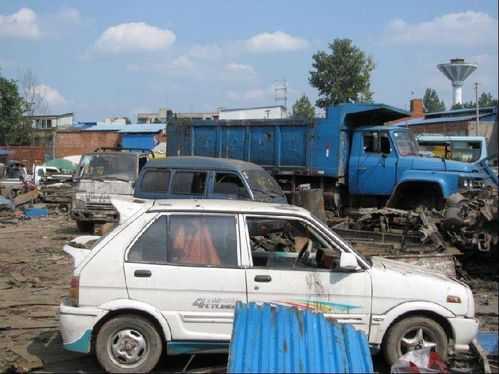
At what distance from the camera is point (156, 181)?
11.0m

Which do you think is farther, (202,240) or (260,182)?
(260,182)

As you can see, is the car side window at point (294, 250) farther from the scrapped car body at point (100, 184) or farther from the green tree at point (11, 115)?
the green tree at point (11, 115)

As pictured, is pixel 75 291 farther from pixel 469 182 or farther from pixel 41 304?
pixel 469 182

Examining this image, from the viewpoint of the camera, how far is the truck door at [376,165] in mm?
13516

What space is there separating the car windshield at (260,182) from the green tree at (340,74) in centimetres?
3003

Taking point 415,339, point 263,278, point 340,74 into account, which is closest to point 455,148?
point 415,339

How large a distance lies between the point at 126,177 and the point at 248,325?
11.3 m

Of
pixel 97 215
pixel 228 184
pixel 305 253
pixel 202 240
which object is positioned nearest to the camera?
pixel 202 240

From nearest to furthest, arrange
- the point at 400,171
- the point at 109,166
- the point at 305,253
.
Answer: the point at 305,253 < the point at 400,171 < the point at 109,166

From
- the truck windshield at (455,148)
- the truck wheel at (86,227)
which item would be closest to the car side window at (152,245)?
the truck wheel at (86,227)

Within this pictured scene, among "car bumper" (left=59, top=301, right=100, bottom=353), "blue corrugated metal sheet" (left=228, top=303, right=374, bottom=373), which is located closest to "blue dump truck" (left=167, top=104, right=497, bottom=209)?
"blue corrugated metal sheet" (left=228, top=303, right=374, bottom=373)

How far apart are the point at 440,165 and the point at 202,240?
9.07 m

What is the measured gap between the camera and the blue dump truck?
13.0 metres

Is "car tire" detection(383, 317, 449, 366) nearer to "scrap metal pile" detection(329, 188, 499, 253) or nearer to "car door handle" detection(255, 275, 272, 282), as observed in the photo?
"car door handle" detection(255, 275, 272, 282)
